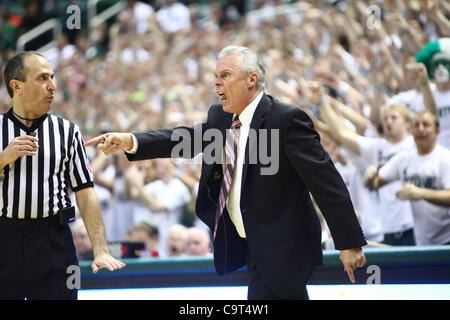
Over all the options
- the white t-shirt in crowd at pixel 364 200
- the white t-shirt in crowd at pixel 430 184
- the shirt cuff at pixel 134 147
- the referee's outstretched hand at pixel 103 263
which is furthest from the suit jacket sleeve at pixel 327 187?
the white t-shirt in crowd at pixel 364 200

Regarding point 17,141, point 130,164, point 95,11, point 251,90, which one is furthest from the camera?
point 95,11

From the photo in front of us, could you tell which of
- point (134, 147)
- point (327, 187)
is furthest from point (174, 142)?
point (327, 187)

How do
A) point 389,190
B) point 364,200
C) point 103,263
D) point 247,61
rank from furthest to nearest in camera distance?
point 364,200
point 389,190
point 247,61
point 103,263

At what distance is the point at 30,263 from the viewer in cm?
209

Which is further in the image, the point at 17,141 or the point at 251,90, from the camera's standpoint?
the point at 251,90

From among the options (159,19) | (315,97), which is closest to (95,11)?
(159,19)

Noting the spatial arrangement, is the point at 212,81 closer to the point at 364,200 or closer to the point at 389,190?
the point at 364,200

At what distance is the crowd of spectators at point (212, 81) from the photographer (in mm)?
4098

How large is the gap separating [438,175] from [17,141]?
249 centimetres

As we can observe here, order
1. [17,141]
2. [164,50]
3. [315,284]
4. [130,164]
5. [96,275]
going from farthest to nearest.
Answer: [164,50] → [130,164] → [96,275] → [315,284] → [17,141]

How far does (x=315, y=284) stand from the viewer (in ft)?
10.4

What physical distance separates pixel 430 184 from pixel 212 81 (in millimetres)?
3339

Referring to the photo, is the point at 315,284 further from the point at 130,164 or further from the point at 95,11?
the point at 95,11

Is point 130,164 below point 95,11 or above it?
below
